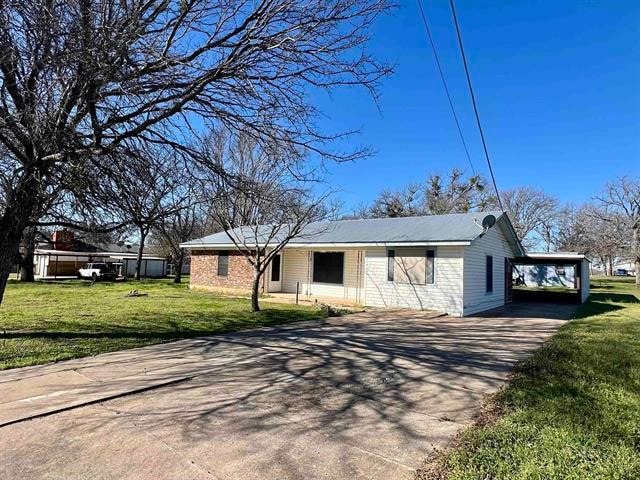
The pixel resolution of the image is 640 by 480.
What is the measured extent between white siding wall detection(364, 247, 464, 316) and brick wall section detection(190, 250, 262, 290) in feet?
22.9

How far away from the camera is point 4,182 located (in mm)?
5945

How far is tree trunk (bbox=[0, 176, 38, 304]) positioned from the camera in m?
6.34

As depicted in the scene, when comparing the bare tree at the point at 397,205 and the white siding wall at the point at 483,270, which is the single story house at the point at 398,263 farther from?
the bare tree at the point at 397,205

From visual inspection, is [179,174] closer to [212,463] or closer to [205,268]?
[212,463]

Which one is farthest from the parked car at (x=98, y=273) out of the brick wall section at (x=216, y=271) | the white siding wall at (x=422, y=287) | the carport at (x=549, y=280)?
the carport at (x=549, y=280)

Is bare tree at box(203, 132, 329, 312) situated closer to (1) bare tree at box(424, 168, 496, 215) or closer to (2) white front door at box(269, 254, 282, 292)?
(2) white front door at box(269, 254, 282, 292)

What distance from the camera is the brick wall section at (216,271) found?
69.4 feet

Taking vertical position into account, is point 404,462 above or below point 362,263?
below

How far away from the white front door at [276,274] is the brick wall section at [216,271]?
3.45 ft

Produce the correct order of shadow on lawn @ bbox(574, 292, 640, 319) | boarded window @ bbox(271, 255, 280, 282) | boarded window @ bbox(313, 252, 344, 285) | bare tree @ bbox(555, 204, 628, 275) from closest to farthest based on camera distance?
shadow on lawn @ bbox(574, 292, 640, 319) < boarded window @ bbox(313, 252, 344, 285) < boarded window @ bbox(271, 255, 280, 282) < bare tree @ bbox(555, 204, 628, 275)

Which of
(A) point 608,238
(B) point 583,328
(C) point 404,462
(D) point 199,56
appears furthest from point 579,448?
(A) point 608,238

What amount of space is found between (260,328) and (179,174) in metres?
4.39

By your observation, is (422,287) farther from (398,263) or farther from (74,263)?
(74,263)

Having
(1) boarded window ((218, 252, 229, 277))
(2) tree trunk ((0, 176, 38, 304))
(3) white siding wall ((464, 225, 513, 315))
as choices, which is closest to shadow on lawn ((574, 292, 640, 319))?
(3) white siding wall ((464, 225, 513, 315))
